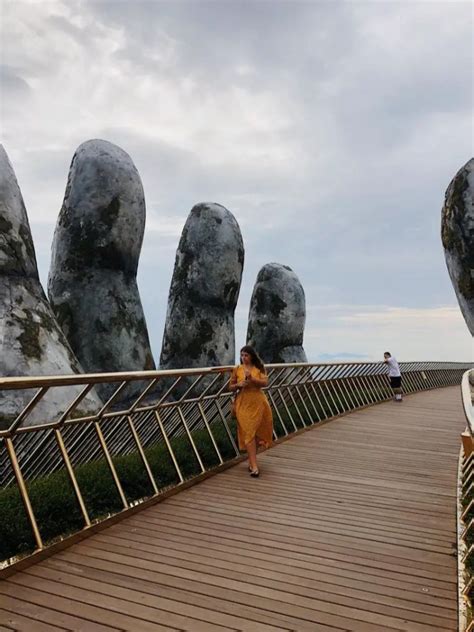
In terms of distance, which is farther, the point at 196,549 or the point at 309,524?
the point at 309,524

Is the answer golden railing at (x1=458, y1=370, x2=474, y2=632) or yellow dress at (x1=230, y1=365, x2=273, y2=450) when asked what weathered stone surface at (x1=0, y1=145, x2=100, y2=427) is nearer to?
yellow dress at (x1=230, y1=365, x2=273, y2=450)

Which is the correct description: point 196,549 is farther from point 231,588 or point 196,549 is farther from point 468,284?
point 468,284

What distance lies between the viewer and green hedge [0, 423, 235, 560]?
488 cm

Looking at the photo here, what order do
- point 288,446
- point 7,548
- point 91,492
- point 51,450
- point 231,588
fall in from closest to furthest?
point 231,588 < point 7,548 < point 91,492 < point 51,450 < point 288,446

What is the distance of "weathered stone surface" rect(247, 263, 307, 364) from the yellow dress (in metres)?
10.2

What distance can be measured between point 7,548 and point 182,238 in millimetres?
11070

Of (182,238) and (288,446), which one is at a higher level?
(182,238)

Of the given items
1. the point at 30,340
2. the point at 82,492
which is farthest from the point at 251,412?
the point at 30,340

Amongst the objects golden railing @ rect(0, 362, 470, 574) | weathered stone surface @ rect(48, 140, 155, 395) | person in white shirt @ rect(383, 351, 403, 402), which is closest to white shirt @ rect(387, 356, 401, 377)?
person in white shirt @ rect(383, 351, 403, 402)

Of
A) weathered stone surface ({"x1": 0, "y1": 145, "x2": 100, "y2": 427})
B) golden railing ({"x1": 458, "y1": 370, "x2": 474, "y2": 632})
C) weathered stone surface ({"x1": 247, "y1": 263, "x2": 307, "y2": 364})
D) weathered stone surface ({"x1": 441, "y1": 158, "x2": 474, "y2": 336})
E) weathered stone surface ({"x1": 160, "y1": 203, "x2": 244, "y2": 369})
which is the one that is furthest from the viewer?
weathered stone surface ({"x1": 247, "y1": 263, "x2": 307, "y2": 364})

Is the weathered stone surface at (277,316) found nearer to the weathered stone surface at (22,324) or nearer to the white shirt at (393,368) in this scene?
the white shirt at (393,368)

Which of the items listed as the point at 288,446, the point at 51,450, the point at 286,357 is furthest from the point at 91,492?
the point at 286,357

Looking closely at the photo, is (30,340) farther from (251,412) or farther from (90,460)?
(251,412)

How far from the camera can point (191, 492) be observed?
612cm
